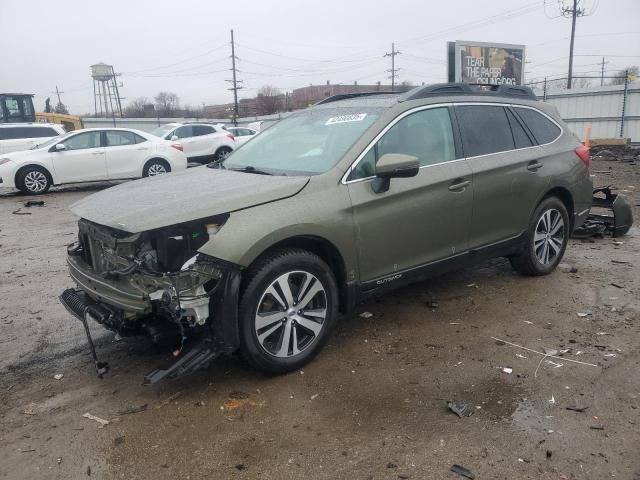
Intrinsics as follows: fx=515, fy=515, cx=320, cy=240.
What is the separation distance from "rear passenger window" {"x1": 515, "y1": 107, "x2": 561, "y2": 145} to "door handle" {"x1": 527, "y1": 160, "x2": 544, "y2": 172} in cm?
28

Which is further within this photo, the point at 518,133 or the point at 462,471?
the point at 518,133

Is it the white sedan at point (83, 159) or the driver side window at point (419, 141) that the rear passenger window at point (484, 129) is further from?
the white sedan at point (83, 159)

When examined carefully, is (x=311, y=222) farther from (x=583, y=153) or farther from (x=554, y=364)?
(x=583, y=153)

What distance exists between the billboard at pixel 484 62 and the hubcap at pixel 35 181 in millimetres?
10843

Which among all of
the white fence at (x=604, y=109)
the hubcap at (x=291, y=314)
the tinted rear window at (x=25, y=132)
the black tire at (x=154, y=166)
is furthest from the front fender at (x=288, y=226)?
the white fence at (x=604, y=109)

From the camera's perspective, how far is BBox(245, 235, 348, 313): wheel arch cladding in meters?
3.39

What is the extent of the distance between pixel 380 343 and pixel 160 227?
192cm

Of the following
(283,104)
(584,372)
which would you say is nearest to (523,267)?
(584,372)

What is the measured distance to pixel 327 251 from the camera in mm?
3613

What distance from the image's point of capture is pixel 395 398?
3.20 meters

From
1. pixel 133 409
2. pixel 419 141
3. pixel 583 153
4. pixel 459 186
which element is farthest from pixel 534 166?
pixel 133 409

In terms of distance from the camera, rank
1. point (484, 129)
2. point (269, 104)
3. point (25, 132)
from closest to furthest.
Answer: point (484, 129), point (25, 132), point (269, 104)

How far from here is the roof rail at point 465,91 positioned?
4.24 meters

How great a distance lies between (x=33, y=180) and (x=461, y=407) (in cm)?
1238
